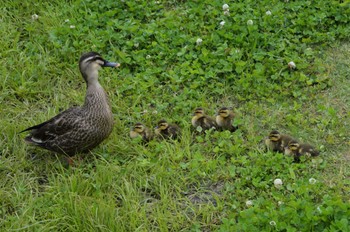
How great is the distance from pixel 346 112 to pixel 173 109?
1.64m

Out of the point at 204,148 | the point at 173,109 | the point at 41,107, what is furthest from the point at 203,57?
the point at 41,107

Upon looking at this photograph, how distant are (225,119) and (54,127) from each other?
1.52m

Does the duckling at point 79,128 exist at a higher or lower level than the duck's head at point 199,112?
higher

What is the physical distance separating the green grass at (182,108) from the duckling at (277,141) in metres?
0.11

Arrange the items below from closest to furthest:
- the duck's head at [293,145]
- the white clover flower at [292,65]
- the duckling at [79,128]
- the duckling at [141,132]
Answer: the duck's head at [293,145]
the duckling at [79,128]
the duckling at [141,132]
the white clover flower at [292,65]

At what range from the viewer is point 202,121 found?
5223 mm

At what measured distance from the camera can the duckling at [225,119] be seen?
17.0 feet

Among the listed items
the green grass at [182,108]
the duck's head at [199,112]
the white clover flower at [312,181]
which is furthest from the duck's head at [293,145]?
the duck's head at [199,112]

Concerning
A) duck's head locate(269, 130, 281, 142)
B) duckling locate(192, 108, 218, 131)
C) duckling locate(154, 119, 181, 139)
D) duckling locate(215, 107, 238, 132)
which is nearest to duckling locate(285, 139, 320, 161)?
duck's head locate(269, 130, 281, 142)

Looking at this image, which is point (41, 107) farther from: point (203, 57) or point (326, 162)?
point (326, 162)

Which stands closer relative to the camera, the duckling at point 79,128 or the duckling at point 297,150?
the duckling at point 297,150

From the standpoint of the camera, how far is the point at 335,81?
18.9 feet

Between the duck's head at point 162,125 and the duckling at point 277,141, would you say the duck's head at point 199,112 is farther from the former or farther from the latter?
the duckling at point 277,141

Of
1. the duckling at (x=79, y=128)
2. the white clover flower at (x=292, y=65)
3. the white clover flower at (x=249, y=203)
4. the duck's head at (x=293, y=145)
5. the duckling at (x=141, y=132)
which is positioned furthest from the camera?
the white clover flower at (x=292, y=65)
